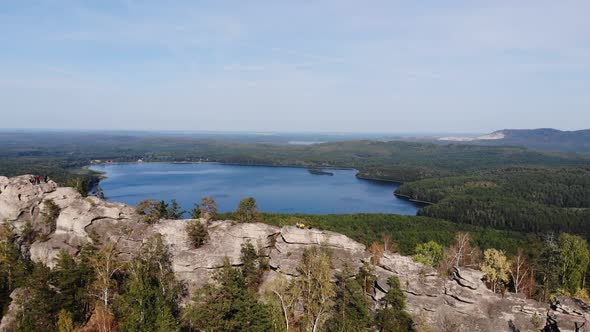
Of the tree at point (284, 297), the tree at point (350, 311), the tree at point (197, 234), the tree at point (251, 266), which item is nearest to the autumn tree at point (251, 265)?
the tree at point (251, 266)

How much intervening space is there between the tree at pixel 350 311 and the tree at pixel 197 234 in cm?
1438

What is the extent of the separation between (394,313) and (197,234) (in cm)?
1924

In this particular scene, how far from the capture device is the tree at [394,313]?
24.0m

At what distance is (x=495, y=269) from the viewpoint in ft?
98.1

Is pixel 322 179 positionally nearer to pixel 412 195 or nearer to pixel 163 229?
pixel 412 195

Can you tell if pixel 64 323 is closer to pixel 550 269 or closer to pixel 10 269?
pixel 10 269

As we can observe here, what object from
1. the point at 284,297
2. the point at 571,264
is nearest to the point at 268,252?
the point at 284,297

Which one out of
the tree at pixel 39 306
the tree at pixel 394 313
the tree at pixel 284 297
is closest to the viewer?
the tree at pixel 394 313

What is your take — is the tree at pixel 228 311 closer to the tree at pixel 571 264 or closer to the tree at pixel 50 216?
the tree at pixel 50 216

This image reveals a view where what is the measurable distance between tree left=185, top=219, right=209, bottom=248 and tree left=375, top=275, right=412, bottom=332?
57.9ft

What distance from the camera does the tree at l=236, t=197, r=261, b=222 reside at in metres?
36.0

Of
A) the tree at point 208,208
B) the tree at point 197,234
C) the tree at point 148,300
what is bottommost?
the tree at point 148,300

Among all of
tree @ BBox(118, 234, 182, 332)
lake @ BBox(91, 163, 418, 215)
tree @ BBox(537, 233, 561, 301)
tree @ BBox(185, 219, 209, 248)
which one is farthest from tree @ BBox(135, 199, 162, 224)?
lake @ BBox(91, 163, 418, 215)

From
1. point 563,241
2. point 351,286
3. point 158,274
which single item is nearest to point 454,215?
point 563,241
